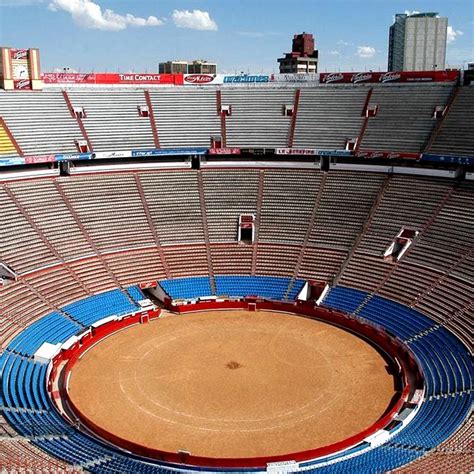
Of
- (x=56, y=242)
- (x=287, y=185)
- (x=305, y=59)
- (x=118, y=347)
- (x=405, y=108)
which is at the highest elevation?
(x=305, y=59)

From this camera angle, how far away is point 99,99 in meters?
57.1

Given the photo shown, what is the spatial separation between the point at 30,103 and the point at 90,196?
475 inches

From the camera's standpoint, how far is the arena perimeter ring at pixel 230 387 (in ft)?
90.1

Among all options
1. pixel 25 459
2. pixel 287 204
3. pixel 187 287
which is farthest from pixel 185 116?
pixel 25 459

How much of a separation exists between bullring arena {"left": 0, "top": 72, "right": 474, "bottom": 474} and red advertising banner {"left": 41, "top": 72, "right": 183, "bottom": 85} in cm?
87

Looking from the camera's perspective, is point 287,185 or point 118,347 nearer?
point 118,347

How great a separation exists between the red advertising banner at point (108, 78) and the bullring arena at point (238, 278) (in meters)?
0.87

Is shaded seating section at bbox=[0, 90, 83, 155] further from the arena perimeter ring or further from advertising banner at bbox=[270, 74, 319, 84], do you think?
advertising banner at bbox=[270, 74, 319, 84]

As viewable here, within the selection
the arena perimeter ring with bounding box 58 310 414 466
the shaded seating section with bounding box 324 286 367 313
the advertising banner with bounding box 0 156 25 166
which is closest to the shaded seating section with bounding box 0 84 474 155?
the advertising banner with bounding box 0 156 25 166

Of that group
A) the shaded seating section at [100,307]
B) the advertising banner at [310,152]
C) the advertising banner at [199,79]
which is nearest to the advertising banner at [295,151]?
the advertising banner at [310,152]

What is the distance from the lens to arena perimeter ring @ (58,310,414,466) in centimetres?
2747

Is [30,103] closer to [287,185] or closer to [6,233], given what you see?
[6,233]

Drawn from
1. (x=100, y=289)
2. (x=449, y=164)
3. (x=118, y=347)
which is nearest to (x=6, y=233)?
(x=100, y=289)

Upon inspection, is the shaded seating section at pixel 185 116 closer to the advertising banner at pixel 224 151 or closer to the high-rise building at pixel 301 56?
the advertising banner at pixel 224 151
